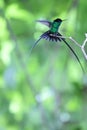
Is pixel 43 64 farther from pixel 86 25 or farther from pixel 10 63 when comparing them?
pixel 86 25

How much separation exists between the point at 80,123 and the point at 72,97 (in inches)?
2.9

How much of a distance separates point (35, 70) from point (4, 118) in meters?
0.15

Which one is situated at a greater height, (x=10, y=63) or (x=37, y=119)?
(x=10, y=63)

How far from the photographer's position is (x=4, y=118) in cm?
103

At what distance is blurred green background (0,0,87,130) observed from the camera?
917 mm

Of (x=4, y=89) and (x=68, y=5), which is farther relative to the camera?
(x=4, y=89)

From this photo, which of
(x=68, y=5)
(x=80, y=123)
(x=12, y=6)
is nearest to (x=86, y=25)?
(x=68, y=5)

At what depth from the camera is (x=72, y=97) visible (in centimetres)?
101

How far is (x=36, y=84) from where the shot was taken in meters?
0.99

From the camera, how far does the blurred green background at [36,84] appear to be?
917mm

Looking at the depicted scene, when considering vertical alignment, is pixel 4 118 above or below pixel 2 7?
below

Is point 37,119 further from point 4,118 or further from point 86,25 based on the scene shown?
point 86,25

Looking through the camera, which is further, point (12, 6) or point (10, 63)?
point (10, 63)

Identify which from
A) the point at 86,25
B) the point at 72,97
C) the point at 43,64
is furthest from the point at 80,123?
the point at 86,25
